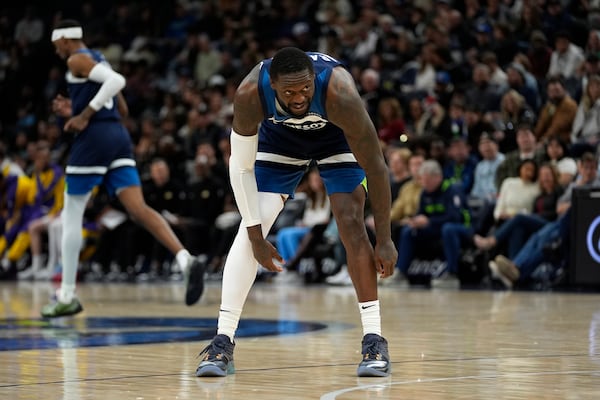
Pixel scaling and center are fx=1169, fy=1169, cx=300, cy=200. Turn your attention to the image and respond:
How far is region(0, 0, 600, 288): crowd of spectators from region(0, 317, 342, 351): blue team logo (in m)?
1.92

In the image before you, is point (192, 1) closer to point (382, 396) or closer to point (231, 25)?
point (231, 25)

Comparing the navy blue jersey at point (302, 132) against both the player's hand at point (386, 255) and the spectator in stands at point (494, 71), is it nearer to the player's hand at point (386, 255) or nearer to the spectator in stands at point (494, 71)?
the player's hand at point (386, 255)

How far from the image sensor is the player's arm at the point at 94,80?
8164 mm

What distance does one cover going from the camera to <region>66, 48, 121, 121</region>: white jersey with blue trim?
834cm

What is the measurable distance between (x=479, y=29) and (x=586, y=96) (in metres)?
2.81

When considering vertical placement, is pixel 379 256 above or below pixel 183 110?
below

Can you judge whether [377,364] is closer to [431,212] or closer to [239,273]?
[239,273]

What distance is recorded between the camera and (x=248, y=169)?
4.92 m

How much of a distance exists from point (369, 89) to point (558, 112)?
3133 mm

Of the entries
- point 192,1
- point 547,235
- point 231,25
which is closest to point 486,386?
point 547,235

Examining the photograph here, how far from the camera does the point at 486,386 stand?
4.38 meters

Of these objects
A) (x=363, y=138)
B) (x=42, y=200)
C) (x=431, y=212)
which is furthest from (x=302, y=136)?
(x=42, y=200)

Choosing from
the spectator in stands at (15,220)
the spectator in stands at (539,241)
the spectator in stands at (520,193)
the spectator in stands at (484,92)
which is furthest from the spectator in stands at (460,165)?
the spectator in stands at (15,220)

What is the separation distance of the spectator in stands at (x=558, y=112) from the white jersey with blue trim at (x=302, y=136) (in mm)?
7641
